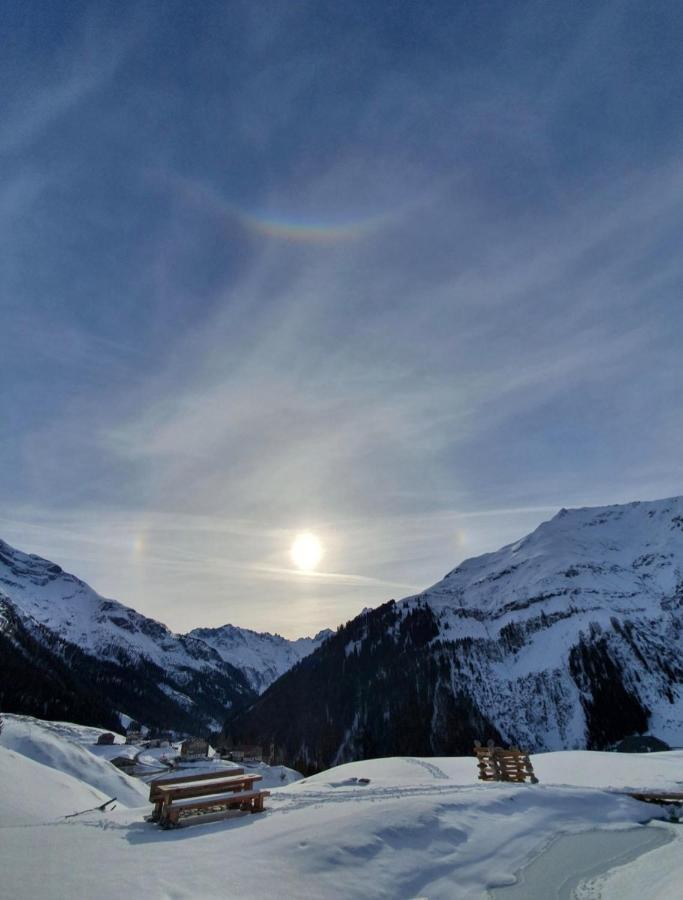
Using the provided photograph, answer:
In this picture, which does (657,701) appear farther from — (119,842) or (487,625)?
(119,842)

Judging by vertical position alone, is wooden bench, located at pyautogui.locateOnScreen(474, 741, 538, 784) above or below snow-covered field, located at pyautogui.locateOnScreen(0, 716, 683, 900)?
below

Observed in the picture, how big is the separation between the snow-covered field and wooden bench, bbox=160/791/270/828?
0.47m

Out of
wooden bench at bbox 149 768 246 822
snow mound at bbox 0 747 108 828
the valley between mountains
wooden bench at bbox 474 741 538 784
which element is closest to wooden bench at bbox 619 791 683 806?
wooden bench at bbox 474 741 538 784

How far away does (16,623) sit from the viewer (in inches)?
7643

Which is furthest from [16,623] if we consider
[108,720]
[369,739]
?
[369,739]

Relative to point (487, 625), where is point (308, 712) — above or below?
below

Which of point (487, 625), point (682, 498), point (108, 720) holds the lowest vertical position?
point (108, 720)

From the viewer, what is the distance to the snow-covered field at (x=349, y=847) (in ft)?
27.5

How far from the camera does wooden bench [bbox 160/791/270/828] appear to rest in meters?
12.7

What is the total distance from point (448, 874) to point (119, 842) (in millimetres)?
7251

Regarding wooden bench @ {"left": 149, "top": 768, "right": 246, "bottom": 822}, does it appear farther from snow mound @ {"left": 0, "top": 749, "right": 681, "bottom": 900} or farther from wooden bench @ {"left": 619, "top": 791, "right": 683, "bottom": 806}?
wooden bench @ {"left": 619, "top": 791, "right": 683, "bottom": 806}

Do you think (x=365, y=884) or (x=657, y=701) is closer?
(x=365, y=884)

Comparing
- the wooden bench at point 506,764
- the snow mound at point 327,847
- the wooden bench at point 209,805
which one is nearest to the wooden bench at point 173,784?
the wooden bench at point 209,805

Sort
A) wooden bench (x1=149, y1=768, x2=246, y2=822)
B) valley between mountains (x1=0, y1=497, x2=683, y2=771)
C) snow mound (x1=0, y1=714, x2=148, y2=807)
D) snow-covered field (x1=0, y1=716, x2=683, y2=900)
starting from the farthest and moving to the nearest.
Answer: valley between mountains (x1=0, y1=497, x2=683, y2=771)
snow mound (x1=0, y1=714, x2=148, y2=807)
wooden bench (x1=149, y1=768, x2=246, y2=822)
snow-covered field (x1=0, y1=716, x2=683, y2=900)
